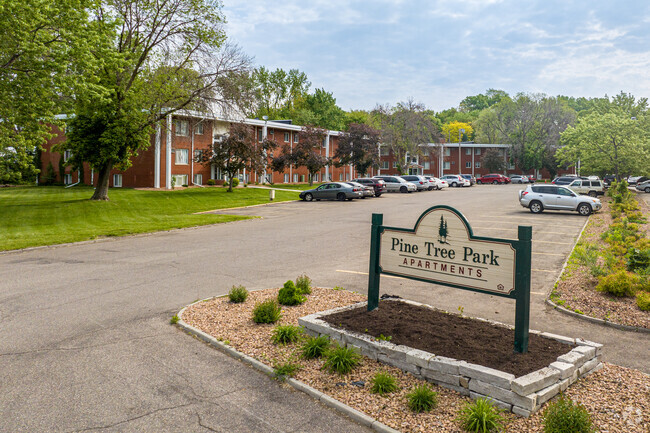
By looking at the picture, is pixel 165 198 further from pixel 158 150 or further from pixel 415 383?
pixel 415 383

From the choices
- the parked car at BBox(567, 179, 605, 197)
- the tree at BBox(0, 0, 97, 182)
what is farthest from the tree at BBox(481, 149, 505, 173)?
the tree at BBox(0, 0, 97, 182)

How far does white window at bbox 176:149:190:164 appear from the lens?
48375 millimetres

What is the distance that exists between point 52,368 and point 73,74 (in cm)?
2070

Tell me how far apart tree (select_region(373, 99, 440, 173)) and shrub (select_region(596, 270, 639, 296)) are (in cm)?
6432

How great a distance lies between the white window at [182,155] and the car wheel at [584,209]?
118ft

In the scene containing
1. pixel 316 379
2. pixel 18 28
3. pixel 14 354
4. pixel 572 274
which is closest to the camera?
pixel 316 379

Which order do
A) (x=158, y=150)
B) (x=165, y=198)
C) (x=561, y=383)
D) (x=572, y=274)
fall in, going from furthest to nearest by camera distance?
(x=158, y=150)
(x=165, y=198)
(x=572, y=274)
(x=561, y=383)

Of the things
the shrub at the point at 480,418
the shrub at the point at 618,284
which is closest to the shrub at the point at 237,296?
the shrub at the point at 480,418

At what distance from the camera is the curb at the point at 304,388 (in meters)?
4.87

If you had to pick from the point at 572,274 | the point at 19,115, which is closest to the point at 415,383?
the point at 572,274

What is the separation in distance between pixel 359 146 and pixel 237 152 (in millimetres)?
20381

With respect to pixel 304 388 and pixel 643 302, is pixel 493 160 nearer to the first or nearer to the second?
pixel 643 302

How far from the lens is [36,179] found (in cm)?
5528

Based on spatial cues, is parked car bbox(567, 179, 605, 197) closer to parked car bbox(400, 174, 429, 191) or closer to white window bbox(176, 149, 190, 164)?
parked car bbox(400, 174, 429, 191)
